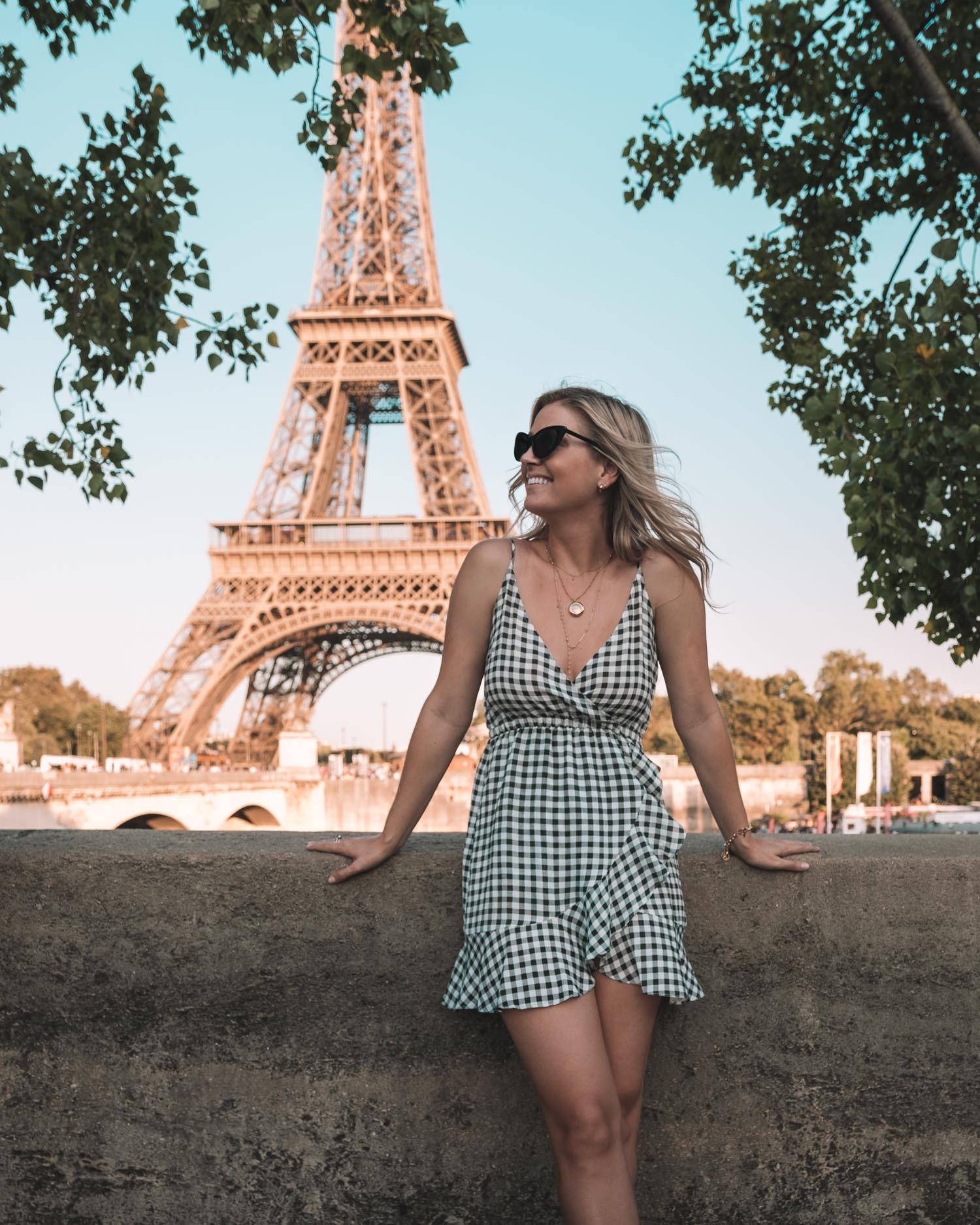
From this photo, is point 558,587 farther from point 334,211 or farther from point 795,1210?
point 334,211

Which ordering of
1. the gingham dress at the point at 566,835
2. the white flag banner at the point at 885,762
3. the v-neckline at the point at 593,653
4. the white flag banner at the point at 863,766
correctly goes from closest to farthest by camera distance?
the gingham dress at the point at 566,835 < the v-neckline at the point at 593,653 < the white flag banner at the point at 885,762 < the white flag banner at the point at 863,766

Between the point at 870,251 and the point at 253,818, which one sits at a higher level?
the point at 870,251

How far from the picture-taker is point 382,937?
290cm

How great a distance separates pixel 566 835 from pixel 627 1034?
0.38 metres

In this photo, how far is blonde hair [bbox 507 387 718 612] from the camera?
2715 millimetres

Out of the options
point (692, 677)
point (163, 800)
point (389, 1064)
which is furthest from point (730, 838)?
point (163, 800)

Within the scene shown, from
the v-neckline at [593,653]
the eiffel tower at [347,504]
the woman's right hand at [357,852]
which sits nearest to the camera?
the v-neckline at [593,653]

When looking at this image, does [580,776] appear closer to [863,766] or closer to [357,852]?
[357,852]

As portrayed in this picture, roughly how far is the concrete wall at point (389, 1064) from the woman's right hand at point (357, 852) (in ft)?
0.23

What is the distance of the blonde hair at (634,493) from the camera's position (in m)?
2.71

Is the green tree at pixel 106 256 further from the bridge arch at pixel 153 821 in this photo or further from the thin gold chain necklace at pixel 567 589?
the bridge arch at pixel 153 821

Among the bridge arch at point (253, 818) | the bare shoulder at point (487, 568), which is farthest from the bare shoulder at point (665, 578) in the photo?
the bridge arch at point (253, 818)

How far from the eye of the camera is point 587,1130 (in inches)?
88.5

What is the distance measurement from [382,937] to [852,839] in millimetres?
1225
